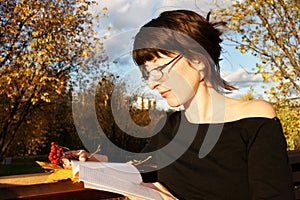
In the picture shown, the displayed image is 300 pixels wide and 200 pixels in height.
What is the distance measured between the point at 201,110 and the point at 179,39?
0.71ft

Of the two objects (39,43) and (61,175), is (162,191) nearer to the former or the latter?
(61,175)

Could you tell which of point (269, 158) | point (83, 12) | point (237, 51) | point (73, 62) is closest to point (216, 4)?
point (237, 51)

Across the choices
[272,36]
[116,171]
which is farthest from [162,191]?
[272,36]

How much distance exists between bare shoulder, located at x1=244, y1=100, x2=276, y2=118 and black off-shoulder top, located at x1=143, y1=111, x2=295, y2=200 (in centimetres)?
2

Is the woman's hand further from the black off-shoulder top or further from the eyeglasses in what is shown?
the eyeglasses

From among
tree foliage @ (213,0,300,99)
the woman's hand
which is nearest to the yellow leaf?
the woman's hand

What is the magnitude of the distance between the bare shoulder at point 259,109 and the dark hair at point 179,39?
0.15 metres

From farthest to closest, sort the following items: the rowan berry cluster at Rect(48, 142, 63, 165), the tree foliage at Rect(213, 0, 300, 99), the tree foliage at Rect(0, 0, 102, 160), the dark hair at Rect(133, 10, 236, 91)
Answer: the tree foliage at Rect(0, 0, 102, 160), the tree foliage at Rect(213, 0, 300, 99), the rowan berry cluster at Rect(48, 142, 63, 165), the dark hair at Rect(133, 10, 236, 91)

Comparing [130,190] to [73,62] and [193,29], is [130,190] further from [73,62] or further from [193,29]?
[73,62]

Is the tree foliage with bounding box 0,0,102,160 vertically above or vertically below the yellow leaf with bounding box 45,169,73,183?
above

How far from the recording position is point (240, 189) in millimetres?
990

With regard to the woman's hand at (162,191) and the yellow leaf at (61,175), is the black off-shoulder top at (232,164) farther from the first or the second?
the yellow leaf at (61,175)

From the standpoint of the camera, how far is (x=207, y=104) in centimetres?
112

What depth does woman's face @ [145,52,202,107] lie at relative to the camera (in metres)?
1.06
